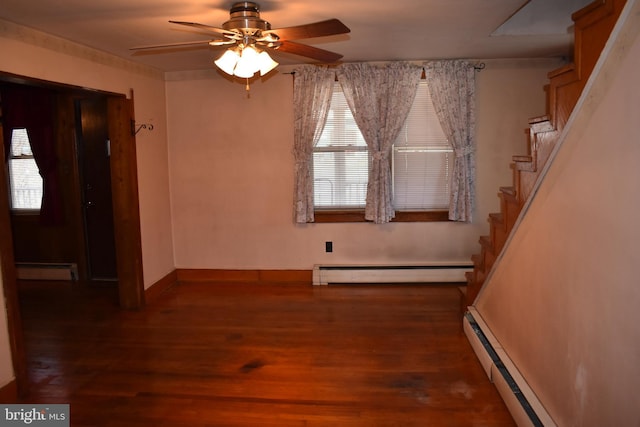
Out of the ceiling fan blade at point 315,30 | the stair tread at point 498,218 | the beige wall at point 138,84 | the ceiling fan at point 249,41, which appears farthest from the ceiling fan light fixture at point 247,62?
the stair tread at point 498,218

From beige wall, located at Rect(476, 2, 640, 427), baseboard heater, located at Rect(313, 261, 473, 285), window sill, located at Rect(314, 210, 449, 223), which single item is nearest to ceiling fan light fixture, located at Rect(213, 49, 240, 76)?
beige wall, located at Rect(476, 2, 640, 427)

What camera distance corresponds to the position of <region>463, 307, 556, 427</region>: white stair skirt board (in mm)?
2391

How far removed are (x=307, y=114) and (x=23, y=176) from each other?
138 inches

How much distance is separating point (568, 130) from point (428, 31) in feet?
5.84

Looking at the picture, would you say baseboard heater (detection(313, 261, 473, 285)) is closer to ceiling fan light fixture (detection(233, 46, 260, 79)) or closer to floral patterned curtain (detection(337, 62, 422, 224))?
floral patterned curtain (detection(337, 62, 422, 224))

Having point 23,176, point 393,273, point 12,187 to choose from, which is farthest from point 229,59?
point 12,187

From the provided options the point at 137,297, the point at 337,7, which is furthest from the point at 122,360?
the point at 337,7

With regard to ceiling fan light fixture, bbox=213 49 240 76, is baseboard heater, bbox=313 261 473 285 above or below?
below

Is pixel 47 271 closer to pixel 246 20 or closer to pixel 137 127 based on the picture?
pixel 137 127

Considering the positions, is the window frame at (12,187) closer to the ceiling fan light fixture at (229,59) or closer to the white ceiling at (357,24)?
the white ceiling at (357,24)

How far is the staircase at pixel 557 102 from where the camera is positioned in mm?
1861

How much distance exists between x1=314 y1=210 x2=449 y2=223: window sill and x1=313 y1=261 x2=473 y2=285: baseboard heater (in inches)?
19.4

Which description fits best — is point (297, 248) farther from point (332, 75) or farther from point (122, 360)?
point (122, 360)

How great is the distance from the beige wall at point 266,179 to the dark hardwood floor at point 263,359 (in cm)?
46
